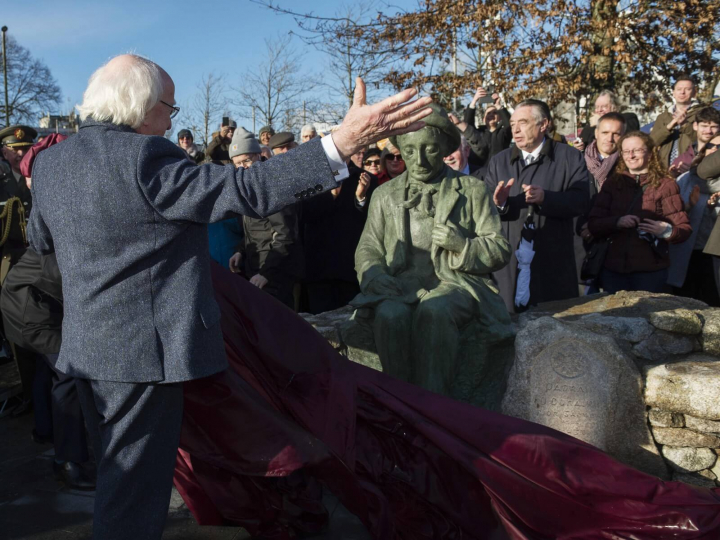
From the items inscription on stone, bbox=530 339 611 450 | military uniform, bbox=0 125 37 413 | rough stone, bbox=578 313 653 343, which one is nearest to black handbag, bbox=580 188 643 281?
rough stone, bbox=578 313 653 343

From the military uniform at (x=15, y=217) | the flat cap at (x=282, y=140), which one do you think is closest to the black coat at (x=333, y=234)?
the flat cap at (x=282, y=140)

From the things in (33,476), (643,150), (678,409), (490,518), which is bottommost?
(33,476)

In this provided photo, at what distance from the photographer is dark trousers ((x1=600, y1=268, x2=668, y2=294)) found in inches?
194

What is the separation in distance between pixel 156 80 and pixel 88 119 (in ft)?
0.84

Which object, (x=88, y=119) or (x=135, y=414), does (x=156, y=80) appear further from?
(x=135, y=414)

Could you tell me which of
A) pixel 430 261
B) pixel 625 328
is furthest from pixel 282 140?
pixel 625 328

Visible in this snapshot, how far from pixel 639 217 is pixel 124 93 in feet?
12.3

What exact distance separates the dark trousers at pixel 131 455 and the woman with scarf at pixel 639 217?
3.60 metres

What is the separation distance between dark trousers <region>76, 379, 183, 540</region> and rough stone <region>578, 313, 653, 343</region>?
2392 mm

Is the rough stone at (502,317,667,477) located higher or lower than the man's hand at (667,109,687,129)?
lower

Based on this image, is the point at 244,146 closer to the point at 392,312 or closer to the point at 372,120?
the point at 392,312

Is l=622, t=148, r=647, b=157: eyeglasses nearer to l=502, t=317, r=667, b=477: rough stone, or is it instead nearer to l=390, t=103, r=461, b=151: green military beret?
l=390, t=103, r=461, b=151: green military beret

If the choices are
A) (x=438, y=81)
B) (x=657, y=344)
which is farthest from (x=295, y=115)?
(x=657, y=344)

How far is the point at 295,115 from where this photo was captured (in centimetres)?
2202
